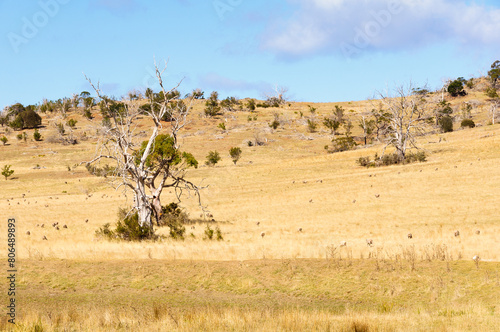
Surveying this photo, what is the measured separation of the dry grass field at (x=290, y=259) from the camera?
38.0 feet

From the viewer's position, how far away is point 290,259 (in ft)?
59.6

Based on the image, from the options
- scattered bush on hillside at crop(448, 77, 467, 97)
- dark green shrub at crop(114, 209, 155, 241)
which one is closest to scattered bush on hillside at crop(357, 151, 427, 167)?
dark green shrub at crop(114, 209, 155, 241)

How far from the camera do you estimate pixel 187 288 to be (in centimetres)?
1597

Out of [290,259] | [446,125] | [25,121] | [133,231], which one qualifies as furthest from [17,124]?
[290,259]

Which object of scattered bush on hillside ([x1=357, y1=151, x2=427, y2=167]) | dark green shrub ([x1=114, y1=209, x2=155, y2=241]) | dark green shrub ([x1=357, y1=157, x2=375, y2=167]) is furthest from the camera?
dark green shrub ([x1=357, y1=157, x2=375, y2=167])

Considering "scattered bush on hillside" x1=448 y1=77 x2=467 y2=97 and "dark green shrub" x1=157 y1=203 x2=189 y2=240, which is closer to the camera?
"dark green shrub" x1=157 y1=203 x2=189 y2=240

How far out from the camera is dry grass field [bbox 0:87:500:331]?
11.6 meters

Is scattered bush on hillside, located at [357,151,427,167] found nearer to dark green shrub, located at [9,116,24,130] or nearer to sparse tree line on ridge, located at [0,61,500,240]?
sparse tree line on ridge, located at [0,61,500,240]

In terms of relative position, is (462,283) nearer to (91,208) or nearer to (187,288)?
(187,288)

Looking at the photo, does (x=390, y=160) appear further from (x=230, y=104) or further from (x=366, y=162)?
(x=230, y=104)

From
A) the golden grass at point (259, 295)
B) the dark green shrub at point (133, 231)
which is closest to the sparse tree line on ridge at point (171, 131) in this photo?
the dark green shrub at point (133, 231)

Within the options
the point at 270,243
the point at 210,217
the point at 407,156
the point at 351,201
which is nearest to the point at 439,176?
the point at 351,201

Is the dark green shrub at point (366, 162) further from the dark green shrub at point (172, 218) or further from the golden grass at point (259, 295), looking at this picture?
the golden grass at point (259, 295)

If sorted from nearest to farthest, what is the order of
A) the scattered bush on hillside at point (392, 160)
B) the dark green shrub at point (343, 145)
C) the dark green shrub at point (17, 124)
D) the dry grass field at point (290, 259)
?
the dry grass field at point (290, 259) → the scattered bush on hillside at point (392, 160) → the dark green shrub at point (343, 145) → the dark green shrub at point (17, 124)
